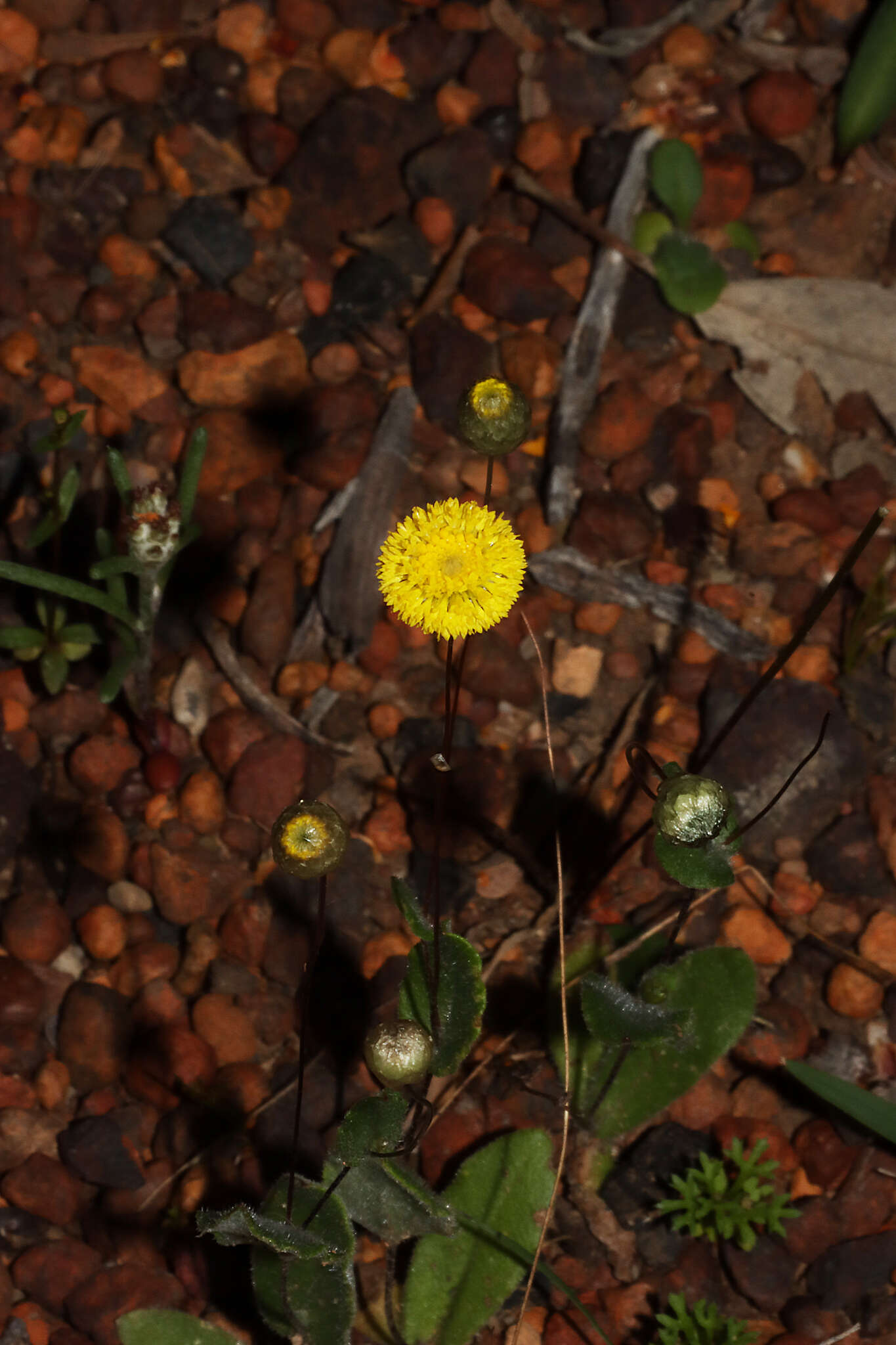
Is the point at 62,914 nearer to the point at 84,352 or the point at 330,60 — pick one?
the point at 84,352

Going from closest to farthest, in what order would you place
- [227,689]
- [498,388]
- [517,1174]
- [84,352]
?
[498,388], [517,1174], [227,689], [84,352]

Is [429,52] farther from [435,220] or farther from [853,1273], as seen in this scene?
[853,1273]

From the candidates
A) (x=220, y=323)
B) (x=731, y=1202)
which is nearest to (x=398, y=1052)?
(x=731, y=1202)

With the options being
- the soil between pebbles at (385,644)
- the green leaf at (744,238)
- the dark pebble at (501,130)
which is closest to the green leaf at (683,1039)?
the soil between pebbles at (385,644)

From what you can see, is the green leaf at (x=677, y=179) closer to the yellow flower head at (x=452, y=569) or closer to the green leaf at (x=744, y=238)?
the green leaf at (x=744, y=238)

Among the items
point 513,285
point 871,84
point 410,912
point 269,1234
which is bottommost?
point 269,1234

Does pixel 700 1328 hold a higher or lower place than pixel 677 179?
lower

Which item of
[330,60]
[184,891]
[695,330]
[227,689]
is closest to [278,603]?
[227,689]
